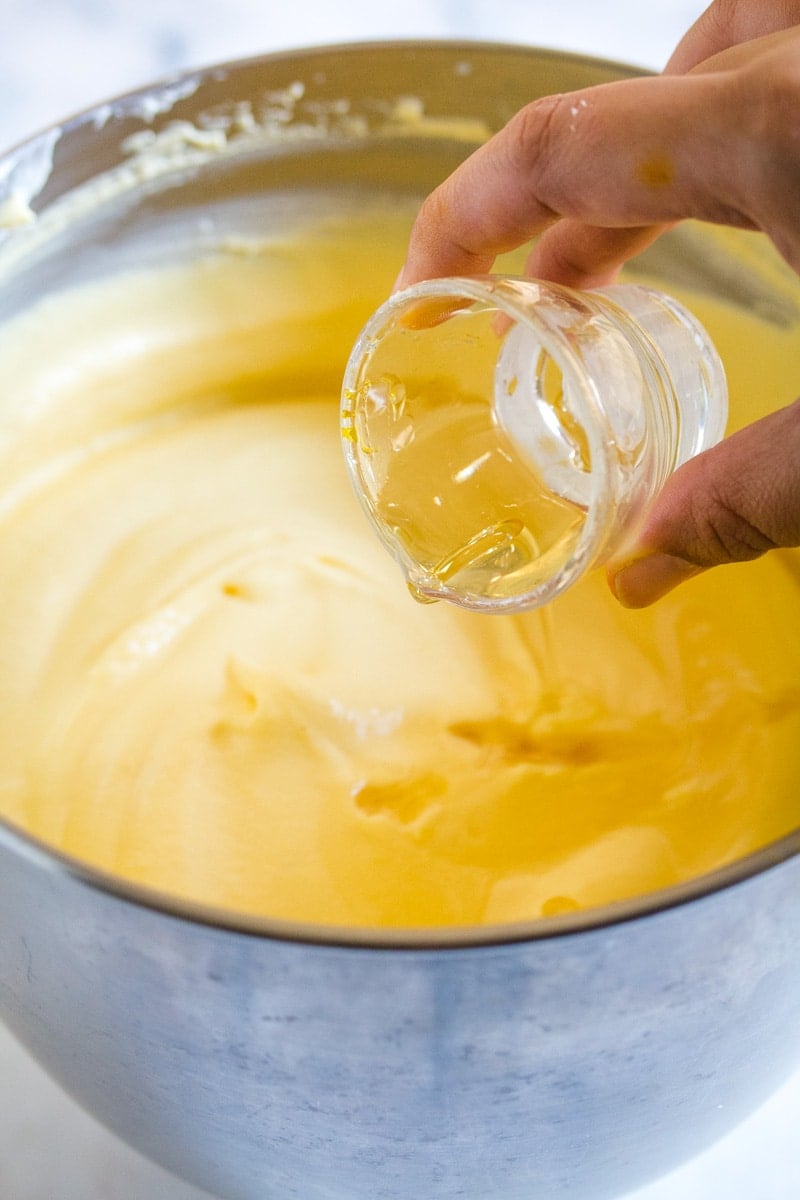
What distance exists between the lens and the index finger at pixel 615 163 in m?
0.51

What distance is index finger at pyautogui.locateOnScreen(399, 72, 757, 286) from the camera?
0.51 metres

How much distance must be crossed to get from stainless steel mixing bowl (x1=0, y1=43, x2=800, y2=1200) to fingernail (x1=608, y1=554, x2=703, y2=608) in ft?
0.74

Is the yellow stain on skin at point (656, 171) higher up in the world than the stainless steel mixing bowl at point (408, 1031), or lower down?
higher up

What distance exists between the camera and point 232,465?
1.11 metres

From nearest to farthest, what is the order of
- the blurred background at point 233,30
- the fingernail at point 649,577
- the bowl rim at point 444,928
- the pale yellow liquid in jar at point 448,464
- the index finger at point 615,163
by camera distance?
the bowl rim at point 444,928
the index finger at point 615,163
the fingernail at point 649,577
the pale yellow liquid in jar at point 448,464
the blurred background at point 233,30

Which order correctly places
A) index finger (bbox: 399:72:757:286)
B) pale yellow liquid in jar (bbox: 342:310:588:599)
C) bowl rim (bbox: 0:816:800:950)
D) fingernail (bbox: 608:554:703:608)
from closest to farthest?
1. bowl rim (bbox: 0:816:800:950)
2. index finger (bbox: 399:72:757:286)
3. fingernail (bbox: 608:554:703:608)
4. pale yellow liquid in jar (bbox: 342:310:588:599)

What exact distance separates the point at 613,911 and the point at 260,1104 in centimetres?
19

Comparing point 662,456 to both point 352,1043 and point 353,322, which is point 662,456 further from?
→ point 353,322

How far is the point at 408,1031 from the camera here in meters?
0.44

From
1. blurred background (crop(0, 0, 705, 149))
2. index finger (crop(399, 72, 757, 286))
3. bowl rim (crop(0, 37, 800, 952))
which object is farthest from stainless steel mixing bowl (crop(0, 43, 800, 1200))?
blurred background (crop(0, 0, 705, 149))

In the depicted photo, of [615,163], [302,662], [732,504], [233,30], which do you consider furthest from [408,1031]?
[233,30]

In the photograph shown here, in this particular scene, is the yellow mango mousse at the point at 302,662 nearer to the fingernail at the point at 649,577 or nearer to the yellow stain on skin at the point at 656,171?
the fingernail at the point at 649,577

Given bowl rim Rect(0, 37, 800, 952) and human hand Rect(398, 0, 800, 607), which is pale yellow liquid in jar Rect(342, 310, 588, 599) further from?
bowl rim Rect(0, 37, 800, 952)

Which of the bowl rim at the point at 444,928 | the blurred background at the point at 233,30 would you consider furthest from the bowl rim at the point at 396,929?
the blurred background at the point at 233,30
